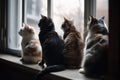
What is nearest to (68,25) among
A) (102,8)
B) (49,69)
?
(102,8)

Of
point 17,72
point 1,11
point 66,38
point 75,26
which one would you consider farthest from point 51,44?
point 1,11

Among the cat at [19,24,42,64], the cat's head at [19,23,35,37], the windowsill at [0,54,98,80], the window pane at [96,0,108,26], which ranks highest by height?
the window pane at [96,0,108,26]

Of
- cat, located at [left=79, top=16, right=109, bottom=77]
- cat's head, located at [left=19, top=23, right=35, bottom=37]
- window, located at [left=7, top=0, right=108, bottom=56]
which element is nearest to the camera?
cat, located at [left=79, top=16, right=109, bottom=77]

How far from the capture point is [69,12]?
7.17 feet

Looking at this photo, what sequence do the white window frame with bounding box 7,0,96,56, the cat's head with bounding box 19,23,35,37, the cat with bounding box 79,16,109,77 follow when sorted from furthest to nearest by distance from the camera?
the white window frame with bounding box 7,0,96,56 < the cat's head with bounding box 19,23,35,37 < the cat with bounding box 79,16,109,77

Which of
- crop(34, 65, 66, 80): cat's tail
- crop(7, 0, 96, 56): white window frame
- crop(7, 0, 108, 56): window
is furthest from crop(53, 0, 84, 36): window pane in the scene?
crop(7, 0, 96, 56): white window frame

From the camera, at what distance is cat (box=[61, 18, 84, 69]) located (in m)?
1.92

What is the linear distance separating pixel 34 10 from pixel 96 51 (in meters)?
1.18

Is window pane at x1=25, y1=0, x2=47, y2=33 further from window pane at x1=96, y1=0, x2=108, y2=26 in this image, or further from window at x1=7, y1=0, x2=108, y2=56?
window pane at x1=96, y1=0, x2=108, y2=26

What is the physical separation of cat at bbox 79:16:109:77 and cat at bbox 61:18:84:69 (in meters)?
0.17

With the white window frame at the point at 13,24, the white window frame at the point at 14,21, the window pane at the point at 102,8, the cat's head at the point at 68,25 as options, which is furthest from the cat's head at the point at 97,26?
the white window frame at the point at 13,24

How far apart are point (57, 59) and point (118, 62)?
2.36ft

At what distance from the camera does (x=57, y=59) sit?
6.57 ft

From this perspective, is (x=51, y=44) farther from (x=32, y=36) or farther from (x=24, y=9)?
(x=24, y=9)
